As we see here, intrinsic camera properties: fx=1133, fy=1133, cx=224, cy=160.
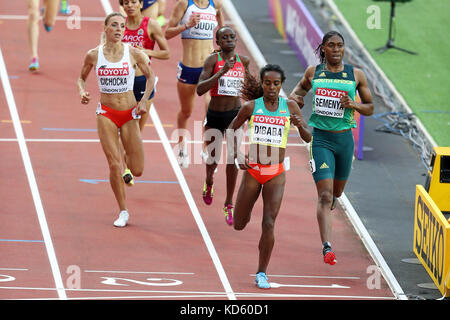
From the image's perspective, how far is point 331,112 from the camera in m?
12.5

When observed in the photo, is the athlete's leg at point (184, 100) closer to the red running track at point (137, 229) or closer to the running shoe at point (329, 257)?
the red running track at point (137, 229)

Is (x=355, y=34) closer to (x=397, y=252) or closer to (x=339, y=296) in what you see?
(x=397, y=252)

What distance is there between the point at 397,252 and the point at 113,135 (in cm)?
362

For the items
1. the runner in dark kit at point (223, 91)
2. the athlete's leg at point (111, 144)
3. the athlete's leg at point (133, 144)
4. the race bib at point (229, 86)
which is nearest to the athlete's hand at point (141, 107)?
the athlete's leg at point (133, 144)

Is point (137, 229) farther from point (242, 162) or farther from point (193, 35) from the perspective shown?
point (193, 35)

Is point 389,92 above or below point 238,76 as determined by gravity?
below

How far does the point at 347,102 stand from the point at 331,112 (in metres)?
0.27

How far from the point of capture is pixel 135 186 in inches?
596

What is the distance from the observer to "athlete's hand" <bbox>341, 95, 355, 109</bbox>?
12258 mm

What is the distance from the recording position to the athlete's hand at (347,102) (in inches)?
483

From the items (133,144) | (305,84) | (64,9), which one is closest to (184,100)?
(133,144)
